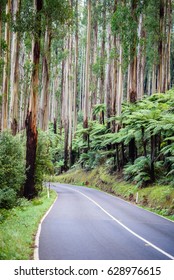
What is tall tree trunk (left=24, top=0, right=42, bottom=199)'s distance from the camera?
18578 millimetres

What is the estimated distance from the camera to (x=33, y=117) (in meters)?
18.9

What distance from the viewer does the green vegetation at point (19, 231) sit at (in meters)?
A: 8.06

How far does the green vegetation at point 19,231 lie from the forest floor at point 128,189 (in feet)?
19.0

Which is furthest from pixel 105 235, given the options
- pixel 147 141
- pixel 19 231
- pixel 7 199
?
pixel 147 141

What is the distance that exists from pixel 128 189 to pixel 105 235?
12.7 metres

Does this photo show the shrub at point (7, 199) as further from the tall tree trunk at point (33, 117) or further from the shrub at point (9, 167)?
the tall tree trunk at point (33, 117)

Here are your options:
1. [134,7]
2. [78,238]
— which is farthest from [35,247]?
[134,7]

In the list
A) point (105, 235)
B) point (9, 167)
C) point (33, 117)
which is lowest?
point (105, 235)

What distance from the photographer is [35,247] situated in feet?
30.7

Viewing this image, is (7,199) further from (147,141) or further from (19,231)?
(147,141)

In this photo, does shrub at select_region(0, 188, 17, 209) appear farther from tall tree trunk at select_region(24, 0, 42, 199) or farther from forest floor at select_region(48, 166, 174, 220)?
forest floor at select_region(48, 166, 174, 220)

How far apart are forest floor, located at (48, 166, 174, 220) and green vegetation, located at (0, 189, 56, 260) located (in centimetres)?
578

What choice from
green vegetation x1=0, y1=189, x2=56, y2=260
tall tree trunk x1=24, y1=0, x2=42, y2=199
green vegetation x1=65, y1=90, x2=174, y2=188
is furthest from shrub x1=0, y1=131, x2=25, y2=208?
green vegetation x1=65, y1=90, x2=174, y2=188

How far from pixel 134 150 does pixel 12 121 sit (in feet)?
30.1
